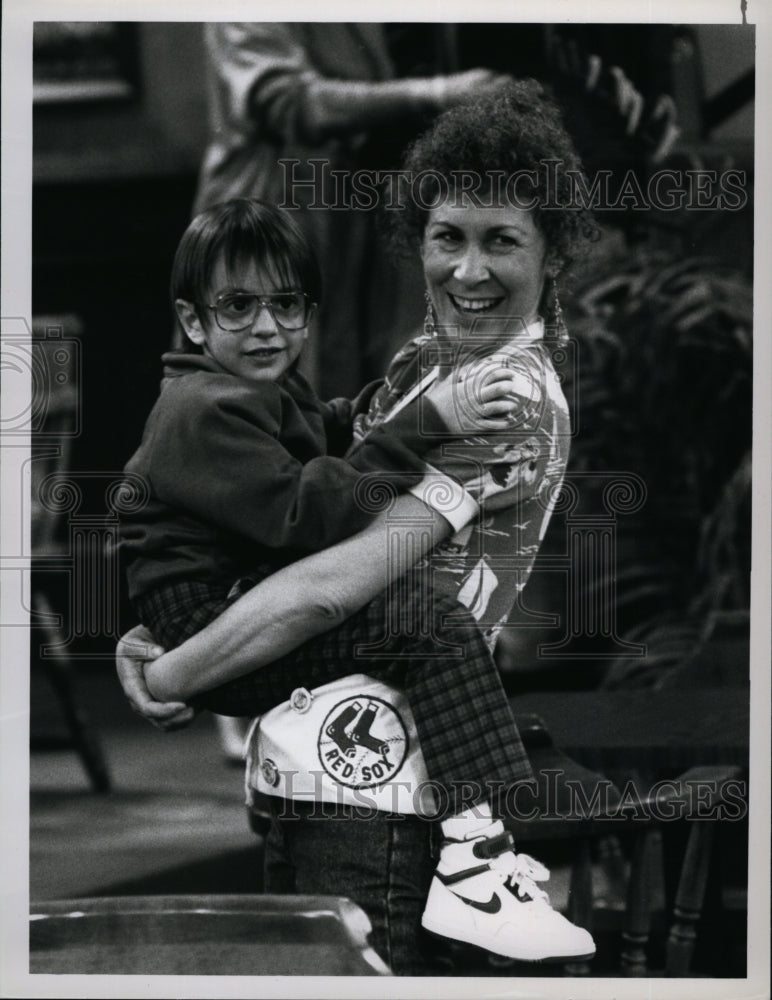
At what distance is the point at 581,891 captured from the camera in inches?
Result: 123

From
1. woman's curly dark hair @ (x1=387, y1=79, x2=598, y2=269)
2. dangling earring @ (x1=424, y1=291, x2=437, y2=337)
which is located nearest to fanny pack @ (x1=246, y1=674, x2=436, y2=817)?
dangling earring @ (x1=424, y1=291, x2=437, y2=337)

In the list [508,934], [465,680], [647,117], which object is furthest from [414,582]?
[647,117]

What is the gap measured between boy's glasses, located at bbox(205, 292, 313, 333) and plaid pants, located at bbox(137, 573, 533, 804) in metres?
0.62

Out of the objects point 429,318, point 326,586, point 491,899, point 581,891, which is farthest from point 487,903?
point 429,318

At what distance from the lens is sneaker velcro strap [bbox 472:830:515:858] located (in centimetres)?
305

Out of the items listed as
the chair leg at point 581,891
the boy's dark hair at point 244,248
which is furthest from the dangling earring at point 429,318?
the chair leg at point 581,891

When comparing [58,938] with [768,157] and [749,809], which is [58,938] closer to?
[749,809]

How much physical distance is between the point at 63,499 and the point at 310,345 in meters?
0.71

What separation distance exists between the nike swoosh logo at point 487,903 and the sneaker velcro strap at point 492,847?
94mm

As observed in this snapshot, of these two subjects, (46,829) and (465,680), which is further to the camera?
(46,829)

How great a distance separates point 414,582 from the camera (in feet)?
10.0

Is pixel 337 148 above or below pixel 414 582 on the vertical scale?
above

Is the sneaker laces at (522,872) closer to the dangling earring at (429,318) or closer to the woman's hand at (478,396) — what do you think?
the woman's hand at (478,396)

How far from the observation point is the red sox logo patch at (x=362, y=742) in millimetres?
3047
